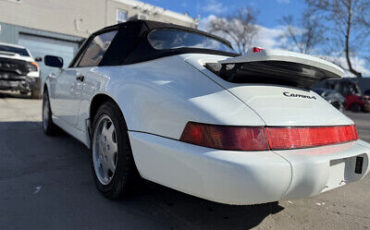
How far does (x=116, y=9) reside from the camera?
1642 centimetres

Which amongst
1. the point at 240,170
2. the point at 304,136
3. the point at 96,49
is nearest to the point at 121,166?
the point at 240,170

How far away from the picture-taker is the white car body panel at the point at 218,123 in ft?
4.44

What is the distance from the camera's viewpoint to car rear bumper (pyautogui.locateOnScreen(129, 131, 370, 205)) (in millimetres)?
1332

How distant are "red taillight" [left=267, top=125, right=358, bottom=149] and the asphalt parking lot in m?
0.65

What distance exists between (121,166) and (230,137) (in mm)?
856

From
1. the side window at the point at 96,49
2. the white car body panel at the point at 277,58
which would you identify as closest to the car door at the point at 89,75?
the side window at the point at 96,49

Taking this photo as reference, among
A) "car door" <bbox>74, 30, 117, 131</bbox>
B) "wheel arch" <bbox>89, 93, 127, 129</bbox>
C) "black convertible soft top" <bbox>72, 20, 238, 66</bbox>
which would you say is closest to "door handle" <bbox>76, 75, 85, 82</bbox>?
"car door" <bbox>74, 30, 117, 131</bbox>

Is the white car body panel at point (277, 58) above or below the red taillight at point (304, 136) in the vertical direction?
above

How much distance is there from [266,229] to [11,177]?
223 cm

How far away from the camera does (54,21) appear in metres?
14.0

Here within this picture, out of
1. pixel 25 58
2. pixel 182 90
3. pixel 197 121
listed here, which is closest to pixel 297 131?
pixel 197 121

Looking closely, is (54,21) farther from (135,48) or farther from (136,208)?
(136,208)

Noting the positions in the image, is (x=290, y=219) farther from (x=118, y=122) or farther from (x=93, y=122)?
(x=93, y=122)

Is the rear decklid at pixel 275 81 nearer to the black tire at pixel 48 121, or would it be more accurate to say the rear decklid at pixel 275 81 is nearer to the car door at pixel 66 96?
the car door at pixel 66 96
